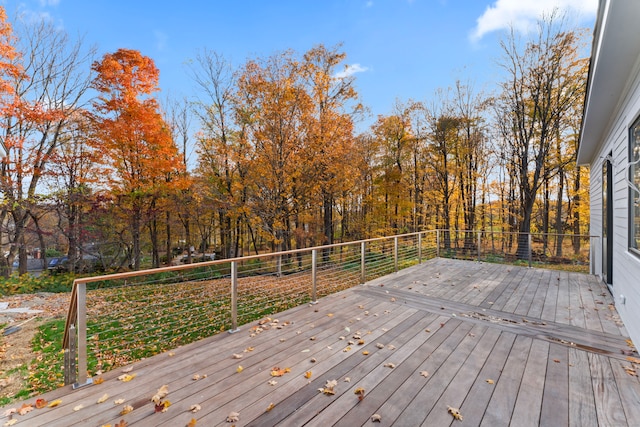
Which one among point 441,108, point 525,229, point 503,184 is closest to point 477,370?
point 525,229

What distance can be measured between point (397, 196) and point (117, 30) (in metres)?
13.4

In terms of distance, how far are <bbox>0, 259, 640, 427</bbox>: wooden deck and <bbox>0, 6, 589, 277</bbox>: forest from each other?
255 inches

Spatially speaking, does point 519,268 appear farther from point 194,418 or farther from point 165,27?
point 165,27

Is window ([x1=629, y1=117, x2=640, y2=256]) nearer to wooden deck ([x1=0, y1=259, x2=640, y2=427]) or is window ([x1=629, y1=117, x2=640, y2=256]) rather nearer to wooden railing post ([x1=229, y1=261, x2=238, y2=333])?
wooden deck ([x1=0, y1=259, x2=640, y2=427])

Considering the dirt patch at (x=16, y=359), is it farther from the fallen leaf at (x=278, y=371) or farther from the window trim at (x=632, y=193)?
the window trim at (x=632, y=193)

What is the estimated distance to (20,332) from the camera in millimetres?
5398

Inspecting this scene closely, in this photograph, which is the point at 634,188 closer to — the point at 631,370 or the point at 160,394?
the point at 631,370

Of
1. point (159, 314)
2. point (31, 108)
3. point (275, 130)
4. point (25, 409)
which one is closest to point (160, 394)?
point (25, 409)

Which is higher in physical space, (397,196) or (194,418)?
(397,196)

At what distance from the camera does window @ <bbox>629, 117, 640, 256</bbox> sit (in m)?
2.94

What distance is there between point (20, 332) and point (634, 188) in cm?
984

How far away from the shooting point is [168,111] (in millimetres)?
13367

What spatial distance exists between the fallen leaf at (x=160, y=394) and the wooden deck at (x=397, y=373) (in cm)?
3

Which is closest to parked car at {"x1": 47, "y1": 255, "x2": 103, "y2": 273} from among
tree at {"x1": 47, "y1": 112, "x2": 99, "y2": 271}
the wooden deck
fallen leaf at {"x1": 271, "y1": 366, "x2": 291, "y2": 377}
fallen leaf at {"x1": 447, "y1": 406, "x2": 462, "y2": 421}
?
tree at {"x1": 47, "y1": 112, "x2": 99, "y2": 271}
